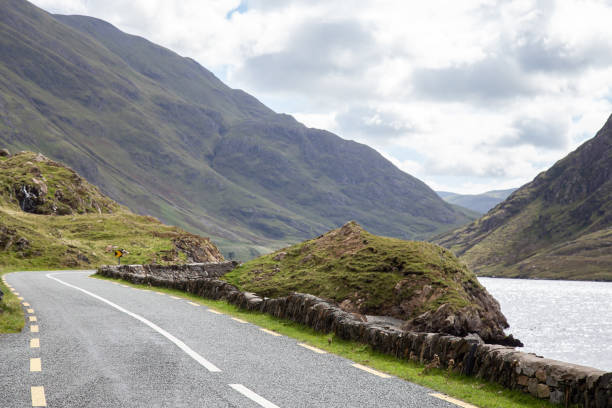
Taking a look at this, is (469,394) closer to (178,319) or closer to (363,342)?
(363,342)

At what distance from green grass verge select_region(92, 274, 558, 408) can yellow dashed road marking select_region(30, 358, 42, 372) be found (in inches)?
291

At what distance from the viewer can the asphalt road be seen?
9.02 meters

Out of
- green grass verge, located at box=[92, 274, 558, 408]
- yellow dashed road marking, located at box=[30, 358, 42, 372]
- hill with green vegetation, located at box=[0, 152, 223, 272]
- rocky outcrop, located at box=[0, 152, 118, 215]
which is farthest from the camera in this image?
rocky outcrop, located at box=[0, 152, 118, 215]

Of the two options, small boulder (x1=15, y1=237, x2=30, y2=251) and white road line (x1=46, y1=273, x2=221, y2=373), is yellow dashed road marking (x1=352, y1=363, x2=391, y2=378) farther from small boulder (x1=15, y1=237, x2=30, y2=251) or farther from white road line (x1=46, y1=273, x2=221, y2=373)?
small boulder (x1=15, y1=237, x2=30, y2=251)

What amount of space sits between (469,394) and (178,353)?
23.5 ft

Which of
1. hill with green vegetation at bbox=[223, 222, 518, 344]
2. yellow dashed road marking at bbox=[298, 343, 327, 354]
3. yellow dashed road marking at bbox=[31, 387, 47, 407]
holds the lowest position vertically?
yellow dashed road marking at bbox=[31, 387, 47, 407]

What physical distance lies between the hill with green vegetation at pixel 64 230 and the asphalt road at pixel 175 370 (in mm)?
52083

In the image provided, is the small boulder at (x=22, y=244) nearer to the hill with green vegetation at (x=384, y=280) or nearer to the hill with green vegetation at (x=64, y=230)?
the hill with green vegetation at (x=64, y=230)

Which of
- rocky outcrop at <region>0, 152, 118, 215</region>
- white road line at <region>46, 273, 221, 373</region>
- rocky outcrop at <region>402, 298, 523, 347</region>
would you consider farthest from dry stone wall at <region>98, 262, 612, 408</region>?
rocky outcrop at <region>0, 152, 118, 215</region>

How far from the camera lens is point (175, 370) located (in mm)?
11117

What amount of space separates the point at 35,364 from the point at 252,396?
557 cm

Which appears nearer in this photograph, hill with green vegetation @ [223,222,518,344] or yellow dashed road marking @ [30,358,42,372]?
yellow dashed road marking @ [30,358,42,372]

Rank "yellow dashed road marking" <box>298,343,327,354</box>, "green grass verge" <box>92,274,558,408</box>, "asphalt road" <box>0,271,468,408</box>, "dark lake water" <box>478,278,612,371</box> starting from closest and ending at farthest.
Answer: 1. "asphalt road" <box>0,271,468,408</box>
2. "green grass verge" <box>92,274,558,408</box>
3. "yellow dashed road marking" <box>298,343,327,354</box>
4. "dark lake water" <box>478,278,612,371</box>

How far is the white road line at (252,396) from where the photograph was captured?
28.4 feet
